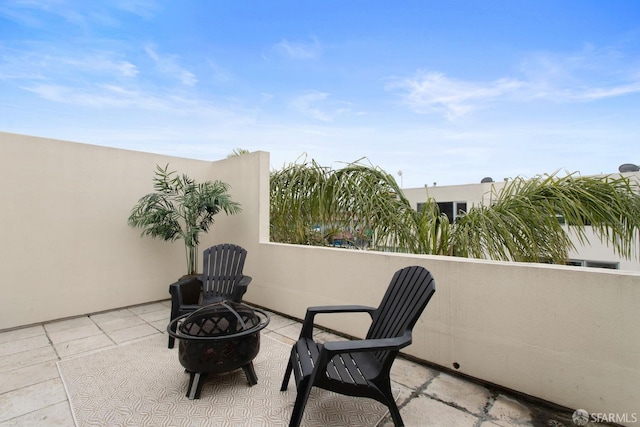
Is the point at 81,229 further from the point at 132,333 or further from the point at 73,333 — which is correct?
the point at 132,333

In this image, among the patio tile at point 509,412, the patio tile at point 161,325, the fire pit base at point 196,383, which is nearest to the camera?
the patio tile at point 509,412

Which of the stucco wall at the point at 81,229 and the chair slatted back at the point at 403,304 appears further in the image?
the stucco wall at the point at 81,229

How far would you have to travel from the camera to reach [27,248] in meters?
4.08

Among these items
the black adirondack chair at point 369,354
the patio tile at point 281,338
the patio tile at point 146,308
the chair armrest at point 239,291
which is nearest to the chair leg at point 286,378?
the black adirondack chair at point 369,354

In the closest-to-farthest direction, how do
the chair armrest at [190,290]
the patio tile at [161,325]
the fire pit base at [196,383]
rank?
the fire pit base at [196,383] < the patio tile at [161,325] < the chair armrest at [190,290]

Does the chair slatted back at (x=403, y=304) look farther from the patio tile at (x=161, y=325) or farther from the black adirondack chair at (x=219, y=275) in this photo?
the patio tile at (x=161, y=325)

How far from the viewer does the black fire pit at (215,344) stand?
91.4 inches

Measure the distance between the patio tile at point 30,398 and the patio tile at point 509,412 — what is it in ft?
10.8

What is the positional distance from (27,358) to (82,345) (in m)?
0.45

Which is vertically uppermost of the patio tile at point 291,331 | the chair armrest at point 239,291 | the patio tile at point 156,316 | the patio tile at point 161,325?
the chair armrest at point 239,291

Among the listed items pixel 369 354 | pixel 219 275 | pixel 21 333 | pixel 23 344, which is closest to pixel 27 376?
pixel 23 344

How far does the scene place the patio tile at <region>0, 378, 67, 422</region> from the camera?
2.23 m

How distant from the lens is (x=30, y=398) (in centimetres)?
240

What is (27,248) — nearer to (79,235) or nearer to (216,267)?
(79,235)
